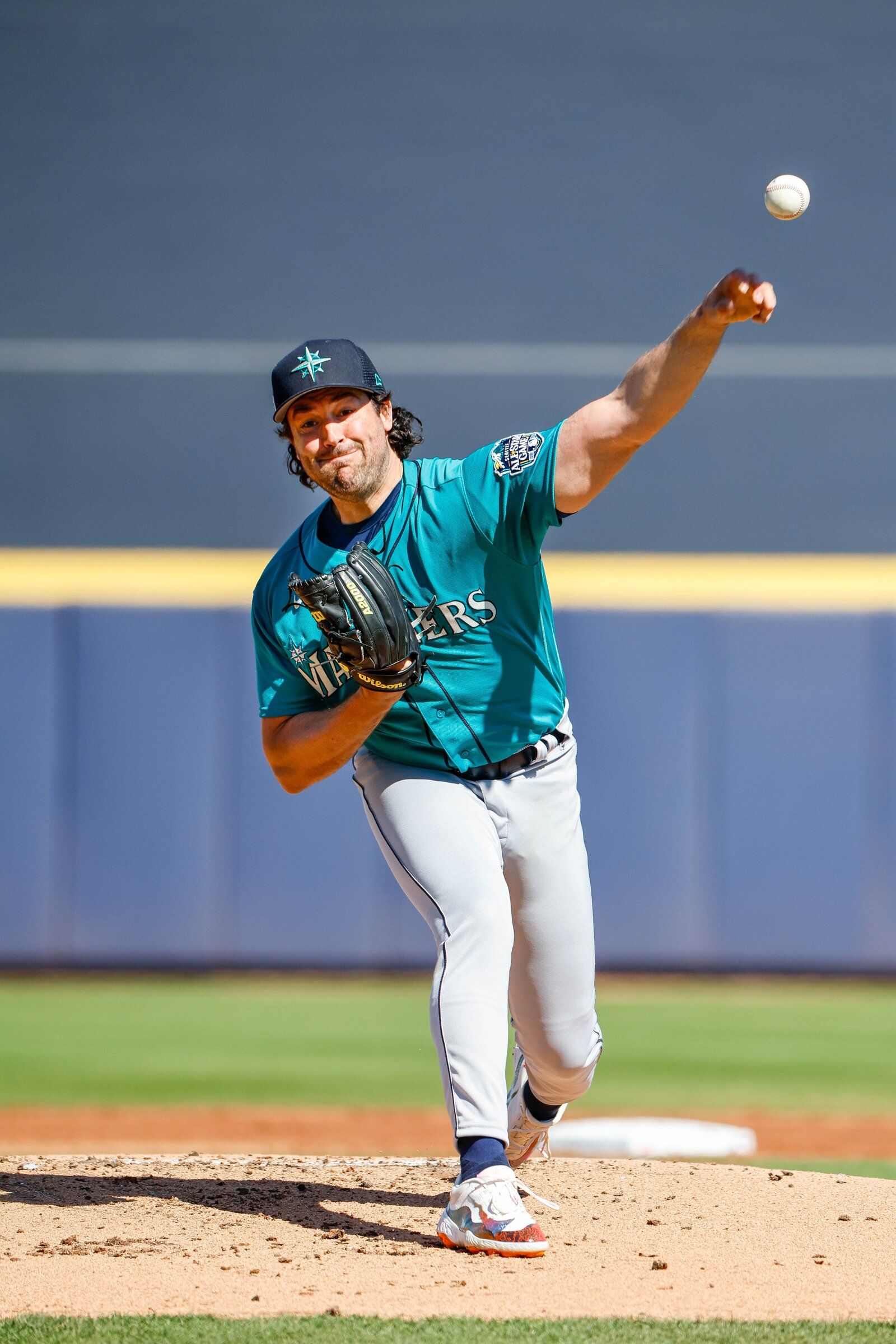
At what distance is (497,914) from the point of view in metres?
2.61

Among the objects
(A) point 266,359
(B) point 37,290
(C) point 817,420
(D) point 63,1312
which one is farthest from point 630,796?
(D) point 63,1312

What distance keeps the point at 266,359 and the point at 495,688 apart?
722 cm

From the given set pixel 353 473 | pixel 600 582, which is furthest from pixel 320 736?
pixel 600 582

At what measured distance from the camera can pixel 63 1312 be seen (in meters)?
2.21

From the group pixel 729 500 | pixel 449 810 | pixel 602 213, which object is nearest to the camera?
pixel 449 810

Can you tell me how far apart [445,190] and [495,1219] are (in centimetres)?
845

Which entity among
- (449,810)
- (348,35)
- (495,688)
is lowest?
(449,810)

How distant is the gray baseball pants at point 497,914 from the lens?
2.54 metres

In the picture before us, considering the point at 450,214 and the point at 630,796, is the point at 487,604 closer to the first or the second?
the point at 630,796

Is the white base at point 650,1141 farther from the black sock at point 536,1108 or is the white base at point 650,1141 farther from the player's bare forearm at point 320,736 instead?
the player's bare forearm at point 320,736

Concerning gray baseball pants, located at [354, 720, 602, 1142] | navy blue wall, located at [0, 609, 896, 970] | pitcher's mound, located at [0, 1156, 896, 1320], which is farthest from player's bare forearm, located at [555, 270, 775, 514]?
navy blue wall, located at [0, 609, 896, 970]

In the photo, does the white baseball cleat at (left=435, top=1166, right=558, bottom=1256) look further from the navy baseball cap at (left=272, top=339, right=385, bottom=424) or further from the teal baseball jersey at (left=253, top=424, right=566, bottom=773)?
the navy baseball cap at (left=272, top=339, right=385, bottom=424)

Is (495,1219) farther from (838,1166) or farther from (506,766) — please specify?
(838,1166)

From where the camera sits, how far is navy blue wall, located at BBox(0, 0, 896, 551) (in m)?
9.49
